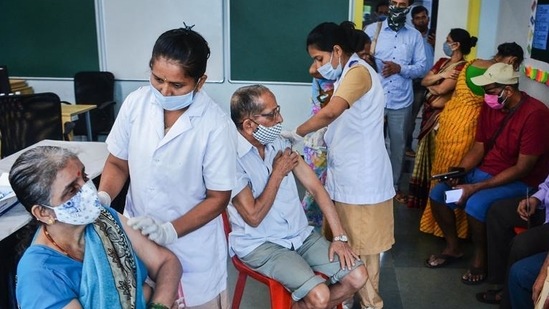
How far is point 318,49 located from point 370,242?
88 centimetres

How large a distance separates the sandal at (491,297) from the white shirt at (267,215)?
3.76 feet

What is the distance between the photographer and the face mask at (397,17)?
3930 millimetres

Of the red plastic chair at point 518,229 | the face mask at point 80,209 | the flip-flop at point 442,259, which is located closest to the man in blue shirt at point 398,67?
the flip-flop at point 442,259

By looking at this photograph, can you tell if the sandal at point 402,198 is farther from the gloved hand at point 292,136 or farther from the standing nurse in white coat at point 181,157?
the standing nurse in white coat at point 181,157

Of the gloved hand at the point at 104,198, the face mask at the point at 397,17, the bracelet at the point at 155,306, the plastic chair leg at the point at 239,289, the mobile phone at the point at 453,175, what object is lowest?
the plastic chair leg at the point at 239,289

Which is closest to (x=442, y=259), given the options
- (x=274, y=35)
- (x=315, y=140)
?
(x=315, y=140)

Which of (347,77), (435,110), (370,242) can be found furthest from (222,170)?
(435,110)

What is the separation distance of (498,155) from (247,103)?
62.5 inches

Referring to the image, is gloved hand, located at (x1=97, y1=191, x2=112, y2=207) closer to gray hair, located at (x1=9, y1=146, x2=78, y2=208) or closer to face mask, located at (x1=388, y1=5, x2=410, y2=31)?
gray hair, located at (x1=9, y1=146, x2=78, y2=208)

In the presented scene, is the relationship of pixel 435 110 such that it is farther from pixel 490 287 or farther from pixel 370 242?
pixel 370 242

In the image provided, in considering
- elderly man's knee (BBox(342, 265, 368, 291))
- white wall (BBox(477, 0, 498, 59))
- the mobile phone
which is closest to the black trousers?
the mobile phone

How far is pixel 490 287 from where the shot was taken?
274 centimetres

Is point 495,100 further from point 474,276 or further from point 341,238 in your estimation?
point 341,238

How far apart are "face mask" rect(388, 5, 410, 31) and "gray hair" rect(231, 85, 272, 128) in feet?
7.75
